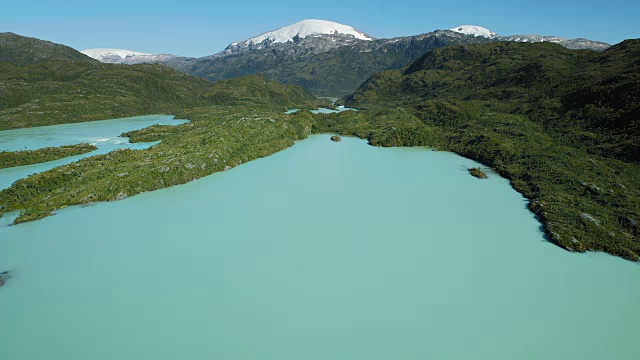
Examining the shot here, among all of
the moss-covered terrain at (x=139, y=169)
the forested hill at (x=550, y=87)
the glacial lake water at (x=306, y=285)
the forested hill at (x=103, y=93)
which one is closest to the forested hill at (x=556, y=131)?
the forested hill at (x=550, y=87)

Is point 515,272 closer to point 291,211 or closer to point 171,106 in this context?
point 291,211

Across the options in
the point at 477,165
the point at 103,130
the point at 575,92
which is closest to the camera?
the point at 477,165

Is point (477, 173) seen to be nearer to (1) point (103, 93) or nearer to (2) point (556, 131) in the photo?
(2) point (556, 131)

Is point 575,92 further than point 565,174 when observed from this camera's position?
Yes

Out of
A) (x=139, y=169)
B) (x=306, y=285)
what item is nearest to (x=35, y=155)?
(x=139, y=169)

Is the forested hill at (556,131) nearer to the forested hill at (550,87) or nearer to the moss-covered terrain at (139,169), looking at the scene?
the forested hill at (550,87)

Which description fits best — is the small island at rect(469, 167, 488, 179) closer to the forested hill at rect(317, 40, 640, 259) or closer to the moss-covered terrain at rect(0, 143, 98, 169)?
the forested hill at rect(317, 40, 640, 259)

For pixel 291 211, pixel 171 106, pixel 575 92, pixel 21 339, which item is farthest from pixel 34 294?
pixel 171 106
